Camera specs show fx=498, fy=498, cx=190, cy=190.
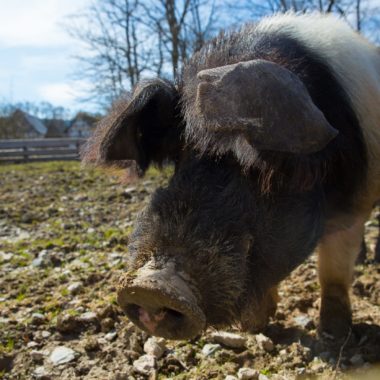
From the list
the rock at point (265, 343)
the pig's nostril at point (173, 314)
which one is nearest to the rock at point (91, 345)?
the rock at point (265, 343)

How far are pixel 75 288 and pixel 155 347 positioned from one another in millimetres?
1285

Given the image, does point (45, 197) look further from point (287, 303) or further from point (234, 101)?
point (234, 101)

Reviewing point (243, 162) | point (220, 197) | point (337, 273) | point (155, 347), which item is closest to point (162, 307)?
point (220, 197)

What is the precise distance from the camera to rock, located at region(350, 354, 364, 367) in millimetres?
2946

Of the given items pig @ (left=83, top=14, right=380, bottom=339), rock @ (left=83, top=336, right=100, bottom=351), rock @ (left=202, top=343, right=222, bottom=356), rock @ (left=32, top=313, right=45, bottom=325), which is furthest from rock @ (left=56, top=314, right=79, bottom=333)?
pig @ (left=83, top=14, right=380, bottom=339)

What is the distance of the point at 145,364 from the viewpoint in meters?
2.87

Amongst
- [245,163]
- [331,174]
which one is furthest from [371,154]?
[245,163]

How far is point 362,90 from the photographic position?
3008mm

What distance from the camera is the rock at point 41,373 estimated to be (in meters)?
2.79

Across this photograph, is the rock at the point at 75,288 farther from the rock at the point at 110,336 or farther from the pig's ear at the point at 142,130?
the pig's ear at the point at 142,130

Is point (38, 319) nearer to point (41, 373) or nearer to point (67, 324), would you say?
point (67, 324)

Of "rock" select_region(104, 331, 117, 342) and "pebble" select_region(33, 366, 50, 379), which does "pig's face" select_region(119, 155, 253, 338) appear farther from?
"rock" select_region(104, 331, 117, 342)

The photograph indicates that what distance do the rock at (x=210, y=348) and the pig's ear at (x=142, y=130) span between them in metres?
1.19

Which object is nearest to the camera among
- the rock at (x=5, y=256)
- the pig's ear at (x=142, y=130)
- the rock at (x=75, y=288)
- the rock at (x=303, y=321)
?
the pig's ear at (x=142, y=130)
